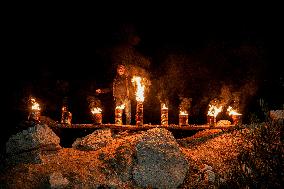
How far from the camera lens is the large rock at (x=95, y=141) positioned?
32.9ft

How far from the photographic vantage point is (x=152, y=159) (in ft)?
29.2

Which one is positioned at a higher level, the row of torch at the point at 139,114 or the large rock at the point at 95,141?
the row of torch at the point at 139,114

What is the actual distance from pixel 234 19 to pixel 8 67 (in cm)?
915

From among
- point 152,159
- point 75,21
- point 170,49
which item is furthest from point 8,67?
point 152,159

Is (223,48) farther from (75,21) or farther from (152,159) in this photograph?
(152,159)

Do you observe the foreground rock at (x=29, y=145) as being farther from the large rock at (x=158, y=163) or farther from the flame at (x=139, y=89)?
the flame at (x=139, y=89)

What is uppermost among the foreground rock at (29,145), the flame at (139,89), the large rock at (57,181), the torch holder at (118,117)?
the flame at (139,89)

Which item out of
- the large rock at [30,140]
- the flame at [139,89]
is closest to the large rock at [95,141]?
the large rock at [30,140]

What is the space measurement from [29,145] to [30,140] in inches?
4.8

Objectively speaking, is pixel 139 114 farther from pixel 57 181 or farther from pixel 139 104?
pixel 57 181

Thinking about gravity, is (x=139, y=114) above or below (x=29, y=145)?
above

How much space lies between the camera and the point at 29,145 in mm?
8938

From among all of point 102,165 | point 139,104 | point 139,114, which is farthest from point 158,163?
point 139,104

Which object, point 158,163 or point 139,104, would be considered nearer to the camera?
point 158,163
